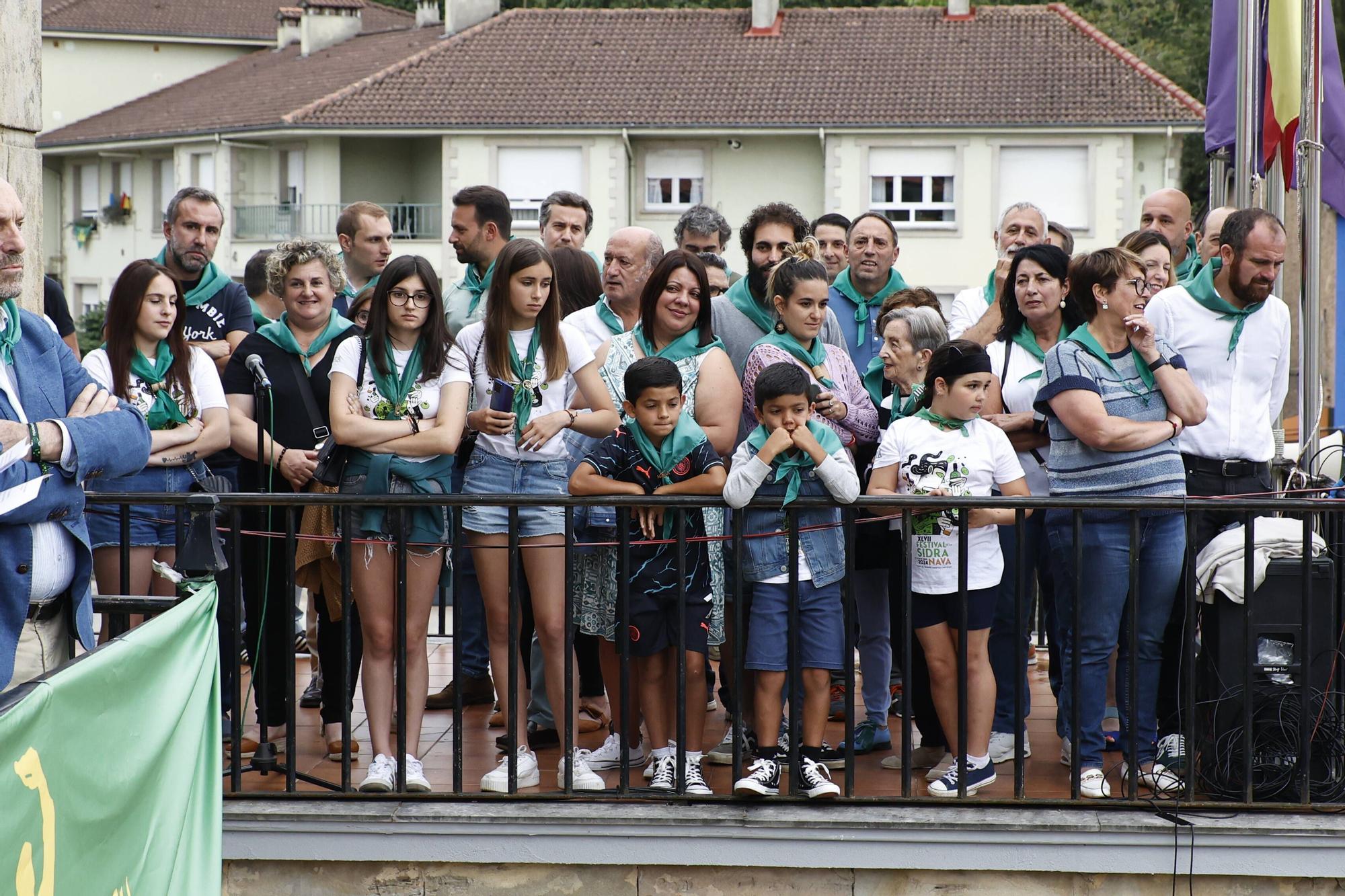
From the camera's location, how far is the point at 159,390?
5527 millimetres

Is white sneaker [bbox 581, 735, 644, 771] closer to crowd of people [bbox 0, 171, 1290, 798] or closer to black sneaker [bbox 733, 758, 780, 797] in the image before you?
crowd of people [bbox 0, 171, 1290, 798]

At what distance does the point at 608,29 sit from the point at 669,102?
3.58m

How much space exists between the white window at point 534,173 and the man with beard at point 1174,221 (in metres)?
26.1

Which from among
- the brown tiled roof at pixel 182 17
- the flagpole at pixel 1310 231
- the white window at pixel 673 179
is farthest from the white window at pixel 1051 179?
the flagpole at pixel 1310 231

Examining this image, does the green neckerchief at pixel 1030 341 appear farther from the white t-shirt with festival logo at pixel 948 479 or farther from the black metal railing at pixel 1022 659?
the black metal railing at pixel 1022 659

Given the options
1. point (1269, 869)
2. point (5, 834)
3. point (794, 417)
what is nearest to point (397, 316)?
point (794, 417)

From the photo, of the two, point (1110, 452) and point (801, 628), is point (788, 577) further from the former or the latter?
point (1110, 452)

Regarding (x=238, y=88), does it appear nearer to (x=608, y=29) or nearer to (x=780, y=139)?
(x=608, y=29)

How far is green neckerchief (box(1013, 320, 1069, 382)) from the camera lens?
19.0 feet

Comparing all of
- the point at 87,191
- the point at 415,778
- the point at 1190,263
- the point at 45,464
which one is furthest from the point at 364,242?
the point at 87,191

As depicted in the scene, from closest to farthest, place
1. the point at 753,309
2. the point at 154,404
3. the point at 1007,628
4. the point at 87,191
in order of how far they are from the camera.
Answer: the point at 154,404 < the point at 1007,628 < the point at 753,309 < the point at 87,191

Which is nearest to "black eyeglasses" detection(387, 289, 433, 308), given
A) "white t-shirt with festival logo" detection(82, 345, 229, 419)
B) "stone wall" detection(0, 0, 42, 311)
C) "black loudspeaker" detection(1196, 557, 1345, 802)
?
"white t-shirt with festival logo" detection(82, 345, 229, 419)

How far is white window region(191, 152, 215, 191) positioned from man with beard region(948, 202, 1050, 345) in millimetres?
33121

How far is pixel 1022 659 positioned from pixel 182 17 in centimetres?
4591
